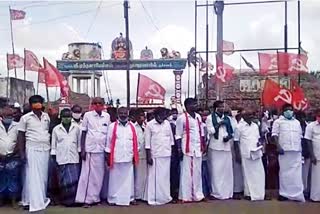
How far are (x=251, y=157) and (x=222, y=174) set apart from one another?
0.55 m

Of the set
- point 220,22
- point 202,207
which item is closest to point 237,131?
point 202,207

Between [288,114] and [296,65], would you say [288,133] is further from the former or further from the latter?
[296,65]

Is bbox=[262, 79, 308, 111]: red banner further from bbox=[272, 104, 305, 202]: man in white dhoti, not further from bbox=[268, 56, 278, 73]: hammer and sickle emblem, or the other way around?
bbox=[268, 56, 278, 73]: hammer and sickle emblem

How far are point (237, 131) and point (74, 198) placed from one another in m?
2.84

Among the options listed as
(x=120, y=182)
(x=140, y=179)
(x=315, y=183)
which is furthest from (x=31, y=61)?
(x=315, y=183)

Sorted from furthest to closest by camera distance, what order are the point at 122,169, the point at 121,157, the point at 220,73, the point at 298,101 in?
1. the point at 220,73
2. the point at 298,101
3. the point at 122,169
4. the point at 121,157

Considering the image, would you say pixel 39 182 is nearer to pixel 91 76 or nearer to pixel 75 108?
pixel 75 108

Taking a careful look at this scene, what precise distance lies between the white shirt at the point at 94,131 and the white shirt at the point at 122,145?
0.09m

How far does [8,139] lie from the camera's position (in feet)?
27.8

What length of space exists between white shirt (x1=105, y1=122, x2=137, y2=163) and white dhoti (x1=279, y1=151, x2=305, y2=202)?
249 cm

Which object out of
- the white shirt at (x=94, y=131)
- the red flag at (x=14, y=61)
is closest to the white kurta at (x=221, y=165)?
the white shirt at (x=94, y=131)

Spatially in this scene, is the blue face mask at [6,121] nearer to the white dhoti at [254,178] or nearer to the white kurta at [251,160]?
the white kurta at [251,160]

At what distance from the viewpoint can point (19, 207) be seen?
27.6 ft

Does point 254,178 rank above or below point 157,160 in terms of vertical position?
below
